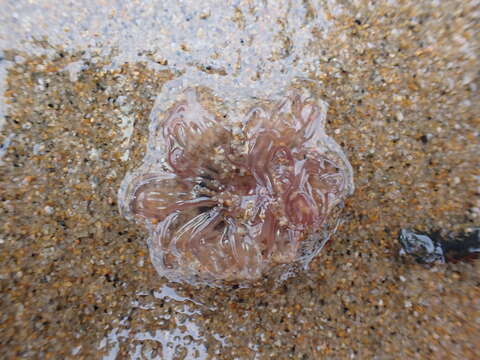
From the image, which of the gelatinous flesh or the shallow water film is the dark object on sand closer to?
the shallow water film

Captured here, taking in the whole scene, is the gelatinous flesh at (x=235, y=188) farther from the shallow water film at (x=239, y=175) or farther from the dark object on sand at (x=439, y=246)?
the dark object on sand at (x=439, y=246)

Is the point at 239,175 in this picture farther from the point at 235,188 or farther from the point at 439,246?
the point at 439,246

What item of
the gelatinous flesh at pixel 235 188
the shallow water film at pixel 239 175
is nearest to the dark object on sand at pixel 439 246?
the shallow water film at pixel 239 175

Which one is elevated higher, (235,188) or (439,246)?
(235,188)

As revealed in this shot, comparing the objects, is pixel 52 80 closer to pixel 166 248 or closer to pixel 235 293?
pixel 166 248

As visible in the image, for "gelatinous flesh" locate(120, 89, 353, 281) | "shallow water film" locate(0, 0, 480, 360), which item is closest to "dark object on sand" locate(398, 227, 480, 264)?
"shallow water film" locate(0, 0, 480, 360)

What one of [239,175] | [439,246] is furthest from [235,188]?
[439,246]
